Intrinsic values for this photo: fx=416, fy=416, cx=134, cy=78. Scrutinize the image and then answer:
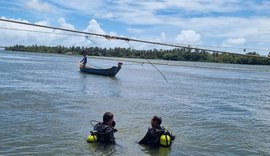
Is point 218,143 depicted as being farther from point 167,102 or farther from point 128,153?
point 167,102

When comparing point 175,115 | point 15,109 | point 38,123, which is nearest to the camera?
point 38,123

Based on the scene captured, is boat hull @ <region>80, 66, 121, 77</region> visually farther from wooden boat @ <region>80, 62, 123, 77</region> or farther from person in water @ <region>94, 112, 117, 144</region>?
person in water @ <region>94, 112, 117, 144</region>

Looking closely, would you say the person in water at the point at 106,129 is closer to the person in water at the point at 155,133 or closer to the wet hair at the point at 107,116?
the wet hair at the point at 107,116

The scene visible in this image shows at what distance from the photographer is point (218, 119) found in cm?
1933

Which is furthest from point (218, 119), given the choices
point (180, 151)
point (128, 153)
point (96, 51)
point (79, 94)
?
point (96, 51)

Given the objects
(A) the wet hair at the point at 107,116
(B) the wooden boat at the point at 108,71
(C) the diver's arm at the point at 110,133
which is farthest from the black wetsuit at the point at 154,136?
(B) the wooden boat at the point at 108,71

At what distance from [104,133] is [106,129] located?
0.16 metres

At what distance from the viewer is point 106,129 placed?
12305 mm

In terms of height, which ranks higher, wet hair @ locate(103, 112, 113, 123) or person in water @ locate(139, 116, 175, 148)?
wet hair @ locate(103, 112, 113, 123)

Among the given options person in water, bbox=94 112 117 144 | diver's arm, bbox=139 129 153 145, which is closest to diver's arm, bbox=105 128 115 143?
person in water, bbox=94 112 117 144

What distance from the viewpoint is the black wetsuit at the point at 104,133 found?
1230 cm

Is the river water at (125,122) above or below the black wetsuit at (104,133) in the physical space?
below

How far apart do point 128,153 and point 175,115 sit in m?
7.82

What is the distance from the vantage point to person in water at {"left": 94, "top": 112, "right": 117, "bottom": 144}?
1218cm
